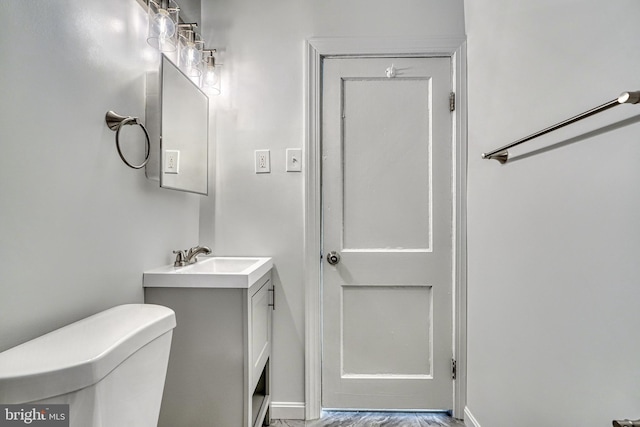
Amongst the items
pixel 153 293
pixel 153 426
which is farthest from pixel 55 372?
pixel 153 293

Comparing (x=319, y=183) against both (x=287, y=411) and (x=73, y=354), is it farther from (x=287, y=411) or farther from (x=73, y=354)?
(x=73, y=354)

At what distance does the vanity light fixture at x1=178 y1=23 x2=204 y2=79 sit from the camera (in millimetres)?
1593

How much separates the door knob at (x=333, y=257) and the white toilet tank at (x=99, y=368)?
3.27 feet

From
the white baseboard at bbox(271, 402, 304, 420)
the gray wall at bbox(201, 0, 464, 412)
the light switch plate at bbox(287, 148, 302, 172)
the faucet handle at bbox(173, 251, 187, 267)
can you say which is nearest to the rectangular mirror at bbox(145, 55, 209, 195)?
the gray wall at bbox(201, 0, 464, 412)

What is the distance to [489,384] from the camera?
1.49m

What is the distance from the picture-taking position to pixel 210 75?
1784 millimetres

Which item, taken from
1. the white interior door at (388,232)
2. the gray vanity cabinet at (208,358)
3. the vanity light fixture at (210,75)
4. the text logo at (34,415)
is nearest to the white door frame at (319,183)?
the white interior door at (388,232)

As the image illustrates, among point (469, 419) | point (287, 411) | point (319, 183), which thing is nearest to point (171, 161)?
point (319, 183)

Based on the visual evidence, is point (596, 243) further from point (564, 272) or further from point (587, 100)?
point (587, 100)

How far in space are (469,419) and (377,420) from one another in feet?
1.46

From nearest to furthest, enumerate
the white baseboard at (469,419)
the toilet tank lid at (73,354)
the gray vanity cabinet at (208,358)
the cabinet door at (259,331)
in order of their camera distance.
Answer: the toilet tank lid at (73,354) < the gray vanity cabinet at (208,358) < the cabinet door at (259,331) < the white baseboard at (469,419)

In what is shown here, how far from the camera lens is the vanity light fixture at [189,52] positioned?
1593 millimetres

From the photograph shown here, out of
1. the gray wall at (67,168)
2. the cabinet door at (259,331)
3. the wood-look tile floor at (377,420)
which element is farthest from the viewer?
the wood-look tile floor at (377,420)

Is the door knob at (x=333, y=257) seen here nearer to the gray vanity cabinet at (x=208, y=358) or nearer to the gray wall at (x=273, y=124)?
the gray wall at (x=273, y=124)
